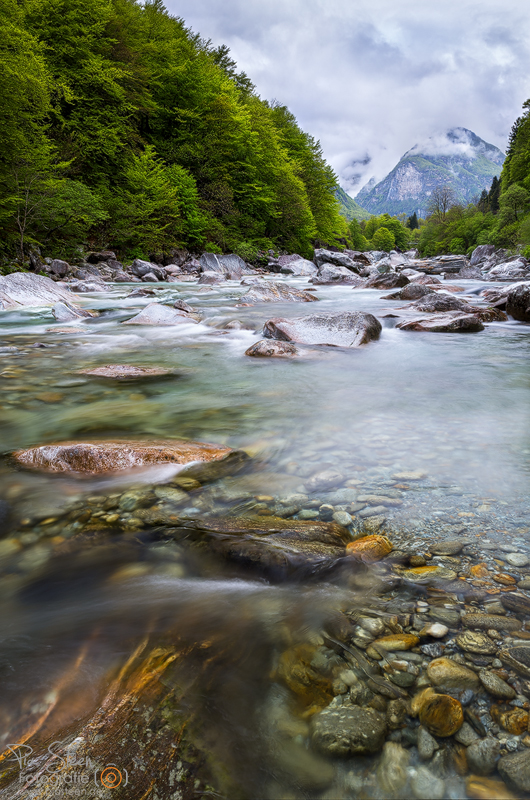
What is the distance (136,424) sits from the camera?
2717mm

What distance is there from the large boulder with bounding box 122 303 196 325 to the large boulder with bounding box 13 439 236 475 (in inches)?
209

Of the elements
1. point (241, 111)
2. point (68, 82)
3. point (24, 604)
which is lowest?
point (24, 604)

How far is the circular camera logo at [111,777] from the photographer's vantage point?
0.69m

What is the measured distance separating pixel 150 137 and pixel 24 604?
29.0 metres

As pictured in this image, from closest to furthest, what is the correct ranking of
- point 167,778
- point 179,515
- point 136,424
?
1. point 167,778
2. point 179,515
3. point 136,424

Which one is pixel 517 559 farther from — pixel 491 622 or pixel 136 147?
pixel 136 147

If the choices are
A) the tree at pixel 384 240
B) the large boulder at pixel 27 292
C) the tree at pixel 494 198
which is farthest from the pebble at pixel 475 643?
the tree at pixel 384 240

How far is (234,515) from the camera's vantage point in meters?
1.64

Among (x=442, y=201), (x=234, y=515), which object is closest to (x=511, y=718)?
(x=234, y=515)

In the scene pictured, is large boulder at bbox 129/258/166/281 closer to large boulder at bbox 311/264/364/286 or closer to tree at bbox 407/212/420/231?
large boulder at bbox 311/264/364/286

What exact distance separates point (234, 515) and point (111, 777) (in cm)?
96

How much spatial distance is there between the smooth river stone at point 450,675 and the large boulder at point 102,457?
1.40 meters

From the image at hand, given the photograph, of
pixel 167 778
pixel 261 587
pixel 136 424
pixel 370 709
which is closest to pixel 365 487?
pixel 261 587

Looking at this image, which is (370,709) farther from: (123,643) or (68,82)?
(68,82)
